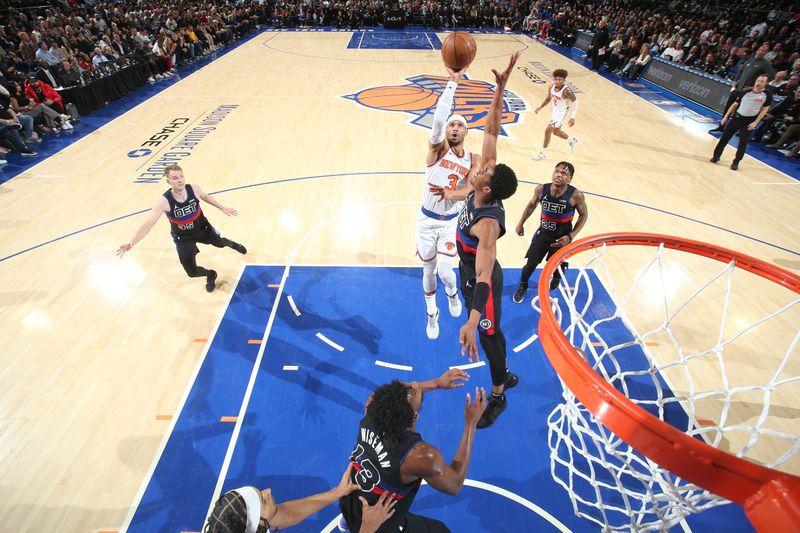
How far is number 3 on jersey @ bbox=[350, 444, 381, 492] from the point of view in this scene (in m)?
2.40

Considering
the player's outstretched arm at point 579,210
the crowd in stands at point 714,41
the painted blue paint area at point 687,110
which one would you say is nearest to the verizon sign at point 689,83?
the painted blue paint area at point 687,110

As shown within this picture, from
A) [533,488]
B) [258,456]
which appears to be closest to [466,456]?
[533,488]

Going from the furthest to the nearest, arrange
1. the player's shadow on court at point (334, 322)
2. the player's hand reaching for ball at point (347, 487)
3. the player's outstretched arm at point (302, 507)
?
1. the player's shadow on court at point (334, 322)
2. the player's hand reaching for ball at point (347, 487)
3. the player's outstretched arm at point (302, 507)

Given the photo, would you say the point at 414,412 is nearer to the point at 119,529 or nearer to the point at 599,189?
the point at 119,529

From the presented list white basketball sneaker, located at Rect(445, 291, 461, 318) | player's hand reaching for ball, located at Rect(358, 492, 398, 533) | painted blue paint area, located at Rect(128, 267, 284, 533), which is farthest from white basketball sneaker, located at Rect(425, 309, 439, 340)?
player's hand reaching for ball, located at Rect(358, 492, 398, 533)

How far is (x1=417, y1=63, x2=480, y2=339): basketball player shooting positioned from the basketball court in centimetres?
83

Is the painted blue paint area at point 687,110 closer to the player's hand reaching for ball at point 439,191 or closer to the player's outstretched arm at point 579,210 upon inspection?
the player's outstretched arm at point 579,210

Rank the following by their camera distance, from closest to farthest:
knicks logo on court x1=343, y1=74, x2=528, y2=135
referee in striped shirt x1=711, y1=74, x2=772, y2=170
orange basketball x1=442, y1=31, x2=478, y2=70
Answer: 1. orange basketball x1=442, y1=31, x2=478, y2=70
2. referee in striped shirt x1=711, y1=74, x2=772, y2=170
3. knicks logo on court x1=343, y1=74, x2=528, y2=135

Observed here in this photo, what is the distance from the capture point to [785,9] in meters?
17.5

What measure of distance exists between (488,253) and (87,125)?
12.3 meters

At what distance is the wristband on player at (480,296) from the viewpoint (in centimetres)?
300

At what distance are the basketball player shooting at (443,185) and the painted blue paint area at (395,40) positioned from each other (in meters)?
17.8

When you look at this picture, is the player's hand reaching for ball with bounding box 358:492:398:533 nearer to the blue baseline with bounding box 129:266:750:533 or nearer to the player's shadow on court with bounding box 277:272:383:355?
the blue baseline with bounding box 129:266:750:533

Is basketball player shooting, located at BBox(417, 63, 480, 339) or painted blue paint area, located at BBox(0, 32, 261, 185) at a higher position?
basketball player shooting, located at BBox(417, 63, 480, 339)
